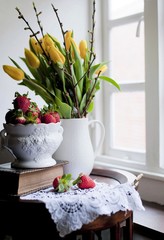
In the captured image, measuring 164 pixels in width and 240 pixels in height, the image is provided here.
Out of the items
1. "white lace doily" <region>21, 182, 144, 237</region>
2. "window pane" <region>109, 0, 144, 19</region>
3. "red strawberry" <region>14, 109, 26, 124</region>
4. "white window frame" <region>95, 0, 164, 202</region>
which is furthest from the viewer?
"window pane" <region>109, 0, 144, 19</region>

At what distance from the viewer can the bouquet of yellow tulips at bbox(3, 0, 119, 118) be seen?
42.4 inches

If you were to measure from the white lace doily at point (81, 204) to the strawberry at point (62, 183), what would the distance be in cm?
2

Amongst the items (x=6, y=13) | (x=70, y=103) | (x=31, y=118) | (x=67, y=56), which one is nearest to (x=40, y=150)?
(x=31, y=118)

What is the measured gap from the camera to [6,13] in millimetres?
1499

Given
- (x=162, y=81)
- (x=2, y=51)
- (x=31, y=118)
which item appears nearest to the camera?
(x=31, y=118)

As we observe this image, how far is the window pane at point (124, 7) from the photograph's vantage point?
1.83 metres

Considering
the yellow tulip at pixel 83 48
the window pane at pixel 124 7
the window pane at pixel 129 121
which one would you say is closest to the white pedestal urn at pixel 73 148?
the yellow tulip at pixel 83 48

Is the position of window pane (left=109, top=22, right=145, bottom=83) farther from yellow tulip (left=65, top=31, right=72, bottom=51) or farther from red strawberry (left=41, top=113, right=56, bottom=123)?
red strawberry (left=41, top=113, right=56, bottom=123)

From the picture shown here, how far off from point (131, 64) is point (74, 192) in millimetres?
1151

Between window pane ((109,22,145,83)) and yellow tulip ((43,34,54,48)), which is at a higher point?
window pane ((109,22,145,83))

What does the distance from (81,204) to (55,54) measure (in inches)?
20.6

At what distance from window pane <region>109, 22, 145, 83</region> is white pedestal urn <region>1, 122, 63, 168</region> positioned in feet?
3.32

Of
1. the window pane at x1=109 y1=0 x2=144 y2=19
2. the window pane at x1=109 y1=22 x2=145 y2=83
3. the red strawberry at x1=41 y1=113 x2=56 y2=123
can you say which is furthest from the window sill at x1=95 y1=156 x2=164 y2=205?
the window pane at x1=109 y1=0 x2=144 y2=19

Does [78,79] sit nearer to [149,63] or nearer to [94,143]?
[149,63]
